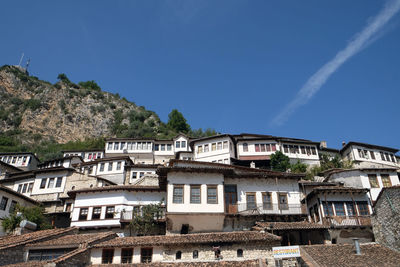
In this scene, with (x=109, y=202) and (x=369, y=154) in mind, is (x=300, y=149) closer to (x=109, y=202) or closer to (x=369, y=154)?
(x=369, y=154)

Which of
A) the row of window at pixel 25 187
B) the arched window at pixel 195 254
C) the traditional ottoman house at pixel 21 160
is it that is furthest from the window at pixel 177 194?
the traditional ottoman house at pixel 21 160

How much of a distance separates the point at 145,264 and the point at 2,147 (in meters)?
70.4

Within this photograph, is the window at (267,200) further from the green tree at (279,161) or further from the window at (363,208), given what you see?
the green tree at (279,161)

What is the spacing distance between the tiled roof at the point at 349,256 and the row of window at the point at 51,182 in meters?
31.9

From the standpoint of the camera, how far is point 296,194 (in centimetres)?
2789

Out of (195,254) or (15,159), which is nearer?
(195,254)

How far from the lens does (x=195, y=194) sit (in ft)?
82.5

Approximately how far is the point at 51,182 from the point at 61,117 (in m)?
59.4

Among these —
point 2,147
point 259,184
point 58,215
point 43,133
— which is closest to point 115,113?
point 43,133

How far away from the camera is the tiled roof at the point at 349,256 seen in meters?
17.7

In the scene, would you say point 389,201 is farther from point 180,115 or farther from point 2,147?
point 2,147

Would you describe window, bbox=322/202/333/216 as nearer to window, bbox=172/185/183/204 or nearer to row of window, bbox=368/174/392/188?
row of window, bbox=368/174/392/188

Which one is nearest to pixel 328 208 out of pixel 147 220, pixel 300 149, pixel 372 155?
pixel 147 220

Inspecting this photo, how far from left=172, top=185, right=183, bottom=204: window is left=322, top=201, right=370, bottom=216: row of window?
12622 millimetres
